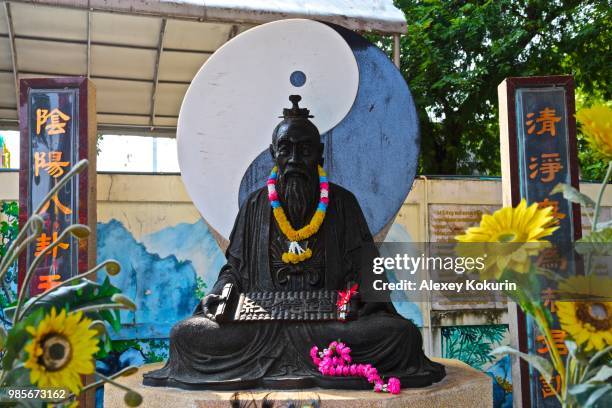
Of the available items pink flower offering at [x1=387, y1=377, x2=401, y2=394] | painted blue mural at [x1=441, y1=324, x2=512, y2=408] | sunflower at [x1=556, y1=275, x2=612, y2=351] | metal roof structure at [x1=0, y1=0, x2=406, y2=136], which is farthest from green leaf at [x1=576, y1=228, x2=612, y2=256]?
metal roof structure at [x1=0, y1=0, x2=406, y2=136]

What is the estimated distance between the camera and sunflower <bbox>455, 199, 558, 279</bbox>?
1.33 meters

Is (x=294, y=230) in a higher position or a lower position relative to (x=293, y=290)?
higher

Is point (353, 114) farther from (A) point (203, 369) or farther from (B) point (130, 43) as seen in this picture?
(B) point (130, 43)

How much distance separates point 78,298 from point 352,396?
87.4 inches

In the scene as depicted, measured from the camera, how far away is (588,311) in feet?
4.49

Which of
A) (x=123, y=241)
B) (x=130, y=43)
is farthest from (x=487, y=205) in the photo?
(x=130, y=43)

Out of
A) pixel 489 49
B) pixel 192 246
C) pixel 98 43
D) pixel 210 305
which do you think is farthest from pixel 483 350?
pixel 98 43

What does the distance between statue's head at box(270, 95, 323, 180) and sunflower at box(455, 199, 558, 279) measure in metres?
3.57

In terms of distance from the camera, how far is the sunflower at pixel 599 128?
1.39 m

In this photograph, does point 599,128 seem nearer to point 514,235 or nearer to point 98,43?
point 514,235

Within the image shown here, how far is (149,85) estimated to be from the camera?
10195 mm

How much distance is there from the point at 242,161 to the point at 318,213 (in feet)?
4.34

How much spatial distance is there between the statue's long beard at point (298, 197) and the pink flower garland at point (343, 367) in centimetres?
108

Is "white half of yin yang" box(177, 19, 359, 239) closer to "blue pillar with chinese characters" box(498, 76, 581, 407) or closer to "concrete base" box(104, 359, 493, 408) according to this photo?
"blue pillar with chinese characters" box(498, 76, 581, 407)
